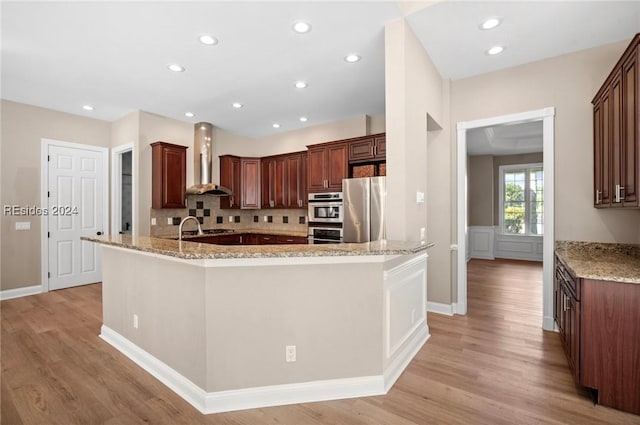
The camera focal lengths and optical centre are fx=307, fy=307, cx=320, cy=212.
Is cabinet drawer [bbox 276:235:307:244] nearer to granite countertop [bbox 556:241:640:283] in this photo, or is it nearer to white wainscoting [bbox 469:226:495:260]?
granite countertop [bbox 556:241:640:283]

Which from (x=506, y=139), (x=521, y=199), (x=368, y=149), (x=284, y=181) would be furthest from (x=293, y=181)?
(x=521, y=199)

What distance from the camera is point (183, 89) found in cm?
409

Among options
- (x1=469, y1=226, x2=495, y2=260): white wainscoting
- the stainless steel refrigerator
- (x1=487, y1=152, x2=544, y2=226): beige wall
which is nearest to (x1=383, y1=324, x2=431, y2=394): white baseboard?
the stainless steel refrigerator

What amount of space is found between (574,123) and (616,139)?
816mm

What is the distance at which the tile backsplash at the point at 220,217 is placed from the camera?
5254 millimetres

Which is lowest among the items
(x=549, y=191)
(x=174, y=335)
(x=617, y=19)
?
(x=174, y=335)

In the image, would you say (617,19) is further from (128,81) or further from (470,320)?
(128,81)

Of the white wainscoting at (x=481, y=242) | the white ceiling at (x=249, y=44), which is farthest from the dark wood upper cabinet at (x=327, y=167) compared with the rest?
the white wainscoting at (x=481, y=242)

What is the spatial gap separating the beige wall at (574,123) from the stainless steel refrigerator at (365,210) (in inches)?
67.6

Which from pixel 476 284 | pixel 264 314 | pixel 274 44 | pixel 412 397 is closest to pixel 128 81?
pixel 274 44

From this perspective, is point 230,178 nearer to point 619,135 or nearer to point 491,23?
point 491,23

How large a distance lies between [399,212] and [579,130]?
2176 mm

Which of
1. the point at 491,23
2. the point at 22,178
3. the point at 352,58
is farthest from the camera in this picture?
the point at 22,178

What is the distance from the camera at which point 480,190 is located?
8.22 m
